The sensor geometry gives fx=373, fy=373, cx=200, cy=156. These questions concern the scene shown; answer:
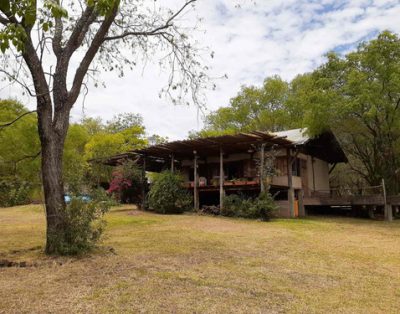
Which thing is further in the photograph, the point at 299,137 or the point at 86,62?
the point at 299,137

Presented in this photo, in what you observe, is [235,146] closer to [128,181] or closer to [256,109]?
[128,181]

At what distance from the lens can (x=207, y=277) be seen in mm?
5809

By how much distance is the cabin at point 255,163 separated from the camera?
55.3 ft

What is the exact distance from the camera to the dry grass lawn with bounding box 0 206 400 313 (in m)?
4.49

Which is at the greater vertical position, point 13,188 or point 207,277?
point 13,188

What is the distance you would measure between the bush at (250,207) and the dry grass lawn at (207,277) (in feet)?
17.6

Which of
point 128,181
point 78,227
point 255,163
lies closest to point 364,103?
point 255,163

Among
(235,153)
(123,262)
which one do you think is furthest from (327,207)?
(123,262)

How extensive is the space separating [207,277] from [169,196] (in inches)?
478

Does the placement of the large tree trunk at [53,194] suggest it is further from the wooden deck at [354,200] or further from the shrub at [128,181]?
the wooden deck at [354,200]

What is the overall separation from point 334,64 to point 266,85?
18971 mm

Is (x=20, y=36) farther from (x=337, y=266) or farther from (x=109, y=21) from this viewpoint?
(x=337, y=266)

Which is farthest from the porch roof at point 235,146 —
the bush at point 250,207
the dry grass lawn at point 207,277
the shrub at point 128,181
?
the dry grass lawn at point 207,277

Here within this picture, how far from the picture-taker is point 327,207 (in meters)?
23.0
